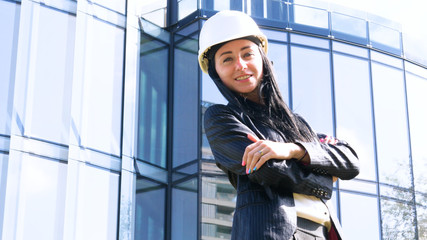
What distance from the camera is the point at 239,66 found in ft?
8.27

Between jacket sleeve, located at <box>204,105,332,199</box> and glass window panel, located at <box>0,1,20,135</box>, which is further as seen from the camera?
glass window panel, located at <box>0,1,20,135</box>

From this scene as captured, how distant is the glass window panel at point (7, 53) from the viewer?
11.5 meters

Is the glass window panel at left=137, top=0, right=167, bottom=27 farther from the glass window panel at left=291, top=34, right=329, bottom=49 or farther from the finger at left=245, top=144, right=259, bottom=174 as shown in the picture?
the finger at left=245, top=144, right=259, bottom=174

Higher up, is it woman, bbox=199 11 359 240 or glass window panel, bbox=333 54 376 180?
glass window panel, bbox=333 54 376 180

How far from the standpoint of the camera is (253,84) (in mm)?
2551

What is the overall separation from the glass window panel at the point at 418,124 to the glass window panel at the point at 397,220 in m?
0.67

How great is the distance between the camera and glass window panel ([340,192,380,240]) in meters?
13.6

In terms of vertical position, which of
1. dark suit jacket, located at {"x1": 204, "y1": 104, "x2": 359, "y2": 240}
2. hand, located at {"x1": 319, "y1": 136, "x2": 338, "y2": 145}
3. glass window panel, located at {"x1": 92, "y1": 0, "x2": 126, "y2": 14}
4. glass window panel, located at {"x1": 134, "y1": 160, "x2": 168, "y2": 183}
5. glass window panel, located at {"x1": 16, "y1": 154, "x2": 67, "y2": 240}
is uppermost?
glass window panel, located at {"x1": 92, "y1": 0, "x2": 126, "y2": 14}

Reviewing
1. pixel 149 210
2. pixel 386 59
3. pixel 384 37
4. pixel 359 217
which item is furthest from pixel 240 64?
pixel 384 37

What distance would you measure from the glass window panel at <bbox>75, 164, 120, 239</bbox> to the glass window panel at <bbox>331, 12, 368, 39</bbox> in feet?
19.2

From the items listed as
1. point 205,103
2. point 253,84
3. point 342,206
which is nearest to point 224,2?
point 205,103

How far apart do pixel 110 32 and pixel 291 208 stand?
11.8m

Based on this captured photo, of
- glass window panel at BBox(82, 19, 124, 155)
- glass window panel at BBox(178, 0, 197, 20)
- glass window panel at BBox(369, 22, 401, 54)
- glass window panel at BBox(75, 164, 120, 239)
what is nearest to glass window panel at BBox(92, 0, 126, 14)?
glass window panel at BBox(82, 19, 124, 155)

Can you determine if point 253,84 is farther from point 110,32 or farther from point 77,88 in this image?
point 110,32
